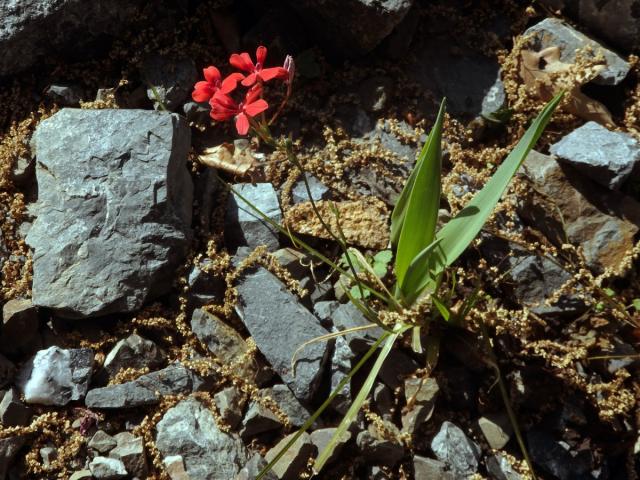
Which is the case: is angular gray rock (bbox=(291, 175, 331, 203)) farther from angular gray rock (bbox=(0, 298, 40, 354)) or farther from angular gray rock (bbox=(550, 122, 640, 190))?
angular gray rock (bbox=(0, 298, 40, 354))

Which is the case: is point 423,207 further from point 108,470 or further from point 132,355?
point 108,470

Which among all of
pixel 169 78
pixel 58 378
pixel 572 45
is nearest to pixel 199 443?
pixel 58 378

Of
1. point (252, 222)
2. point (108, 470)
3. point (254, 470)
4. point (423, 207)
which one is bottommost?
point (108, 470)

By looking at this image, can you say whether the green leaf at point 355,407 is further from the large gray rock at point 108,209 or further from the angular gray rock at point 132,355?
the large gray rock at point 108,209

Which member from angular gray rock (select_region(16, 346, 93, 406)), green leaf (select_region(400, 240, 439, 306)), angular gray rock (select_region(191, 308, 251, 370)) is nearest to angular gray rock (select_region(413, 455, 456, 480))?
green leaf (select_region(400, 240, 439, 306))

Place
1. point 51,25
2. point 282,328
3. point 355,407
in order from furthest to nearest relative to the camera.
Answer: point 51,25 < point 282,328 < point 355,407

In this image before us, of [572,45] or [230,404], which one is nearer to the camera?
[230,404]

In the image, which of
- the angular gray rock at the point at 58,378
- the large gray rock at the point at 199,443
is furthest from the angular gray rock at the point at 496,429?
the angular gray rock at the point at 58,378

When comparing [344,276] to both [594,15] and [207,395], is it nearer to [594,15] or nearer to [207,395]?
[207,395]
